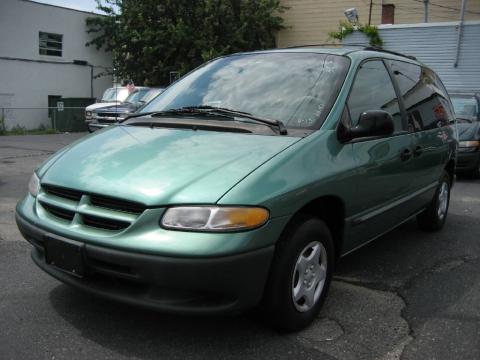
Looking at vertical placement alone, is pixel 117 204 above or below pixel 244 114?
Result: below

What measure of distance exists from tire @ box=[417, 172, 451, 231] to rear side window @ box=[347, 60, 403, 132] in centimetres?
144

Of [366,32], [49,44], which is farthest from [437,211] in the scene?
[49,44]

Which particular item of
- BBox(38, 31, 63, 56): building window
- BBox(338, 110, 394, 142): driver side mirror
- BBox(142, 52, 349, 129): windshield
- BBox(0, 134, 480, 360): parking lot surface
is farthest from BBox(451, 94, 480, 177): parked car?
BBox(38, 31, 63, 56): building window

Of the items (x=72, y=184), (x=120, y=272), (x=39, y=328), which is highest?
(x=72, y=184)

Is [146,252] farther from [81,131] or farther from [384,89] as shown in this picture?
[81,131]

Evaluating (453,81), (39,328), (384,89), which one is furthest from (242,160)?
(453,81)

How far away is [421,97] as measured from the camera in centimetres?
505

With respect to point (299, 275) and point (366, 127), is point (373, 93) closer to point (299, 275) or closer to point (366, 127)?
point (366, 127)

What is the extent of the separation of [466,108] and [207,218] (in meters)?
9.16

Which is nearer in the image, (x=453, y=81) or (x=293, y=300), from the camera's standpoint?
(x=293, y=300)

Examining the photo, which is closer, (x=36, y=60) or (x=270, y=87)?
(x=270, y=87)

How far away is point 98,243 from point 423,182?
3.14 meters

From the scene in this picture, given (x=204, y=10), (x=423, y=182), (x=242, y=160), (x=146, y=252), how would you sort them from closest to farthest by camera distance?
1. (x=146, y=252)
2. (x=242, y=160)
3. (x=423, y=182)
4. (x=204, y=10)

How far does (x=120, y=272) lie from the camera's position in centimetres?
278
